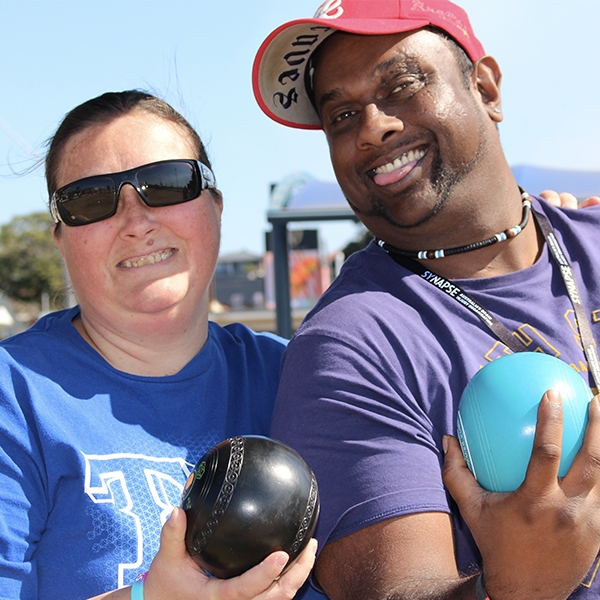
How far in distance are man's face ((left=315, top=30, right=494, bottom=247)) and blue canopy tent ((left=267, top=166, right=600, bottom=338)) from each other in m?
3.56

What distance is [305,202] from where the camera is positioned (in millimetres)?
7145

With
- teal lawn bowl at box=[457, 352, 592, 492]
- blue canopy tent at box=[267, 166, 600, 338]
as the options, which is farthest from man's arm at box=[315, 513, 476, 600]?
→ blue canopy tent at box=[267, 166, 600, 338]

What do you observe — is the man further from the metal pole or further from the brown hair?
the metal pole

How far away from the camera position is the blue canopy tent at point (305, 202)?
6762 millimetres

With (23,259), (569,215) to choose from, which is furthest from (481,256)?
(23,259)

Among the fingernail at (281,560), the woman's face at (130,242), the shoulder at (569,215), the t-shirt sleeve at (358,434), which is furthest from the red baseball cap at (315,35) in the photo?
the fingernail at (281,560)

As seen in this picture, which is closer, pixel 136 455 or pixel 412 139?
pixel 136 455

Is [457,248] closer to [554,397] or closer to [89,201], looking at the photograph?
[554,397]

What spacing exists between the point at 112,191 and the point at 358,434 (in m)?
1.38

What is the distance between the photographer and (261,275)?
50031 millimetres

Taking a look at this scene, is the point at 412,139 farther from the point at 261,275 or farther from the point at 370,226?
the point at 261,275

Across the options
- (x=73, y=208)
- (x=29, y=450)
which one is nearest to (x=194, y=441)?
(x=29, y=450)

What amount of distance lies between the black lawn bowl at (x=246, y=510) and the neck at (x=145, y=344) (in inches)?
38.8

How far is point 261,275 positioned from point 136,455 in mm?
47526
